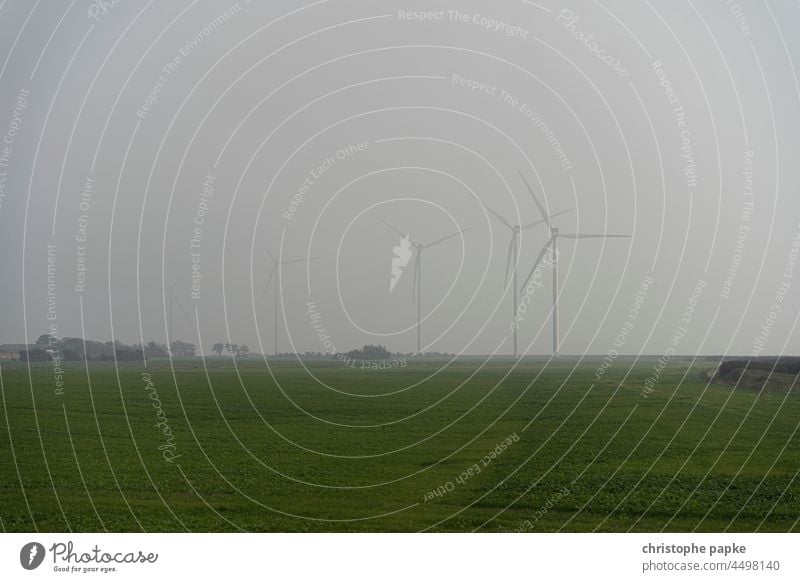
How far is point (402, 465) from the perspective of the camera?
33.8m

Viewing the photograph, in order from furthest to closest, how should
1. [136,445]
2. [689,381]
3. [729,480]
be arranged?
[689,381]
[136,445]
[729,480]

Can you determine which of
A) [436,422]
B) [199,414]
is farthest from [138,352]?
[436,422]

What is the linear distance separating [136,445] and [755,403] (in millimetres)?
45482

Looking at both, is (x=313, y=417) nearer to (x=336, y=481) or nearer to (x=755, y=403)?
(x=336, y=481)

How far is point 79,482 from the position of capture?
96.7 ft

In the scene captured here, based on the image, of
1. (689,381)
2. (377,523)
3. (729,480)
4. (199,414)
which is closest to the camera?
(377,523)
